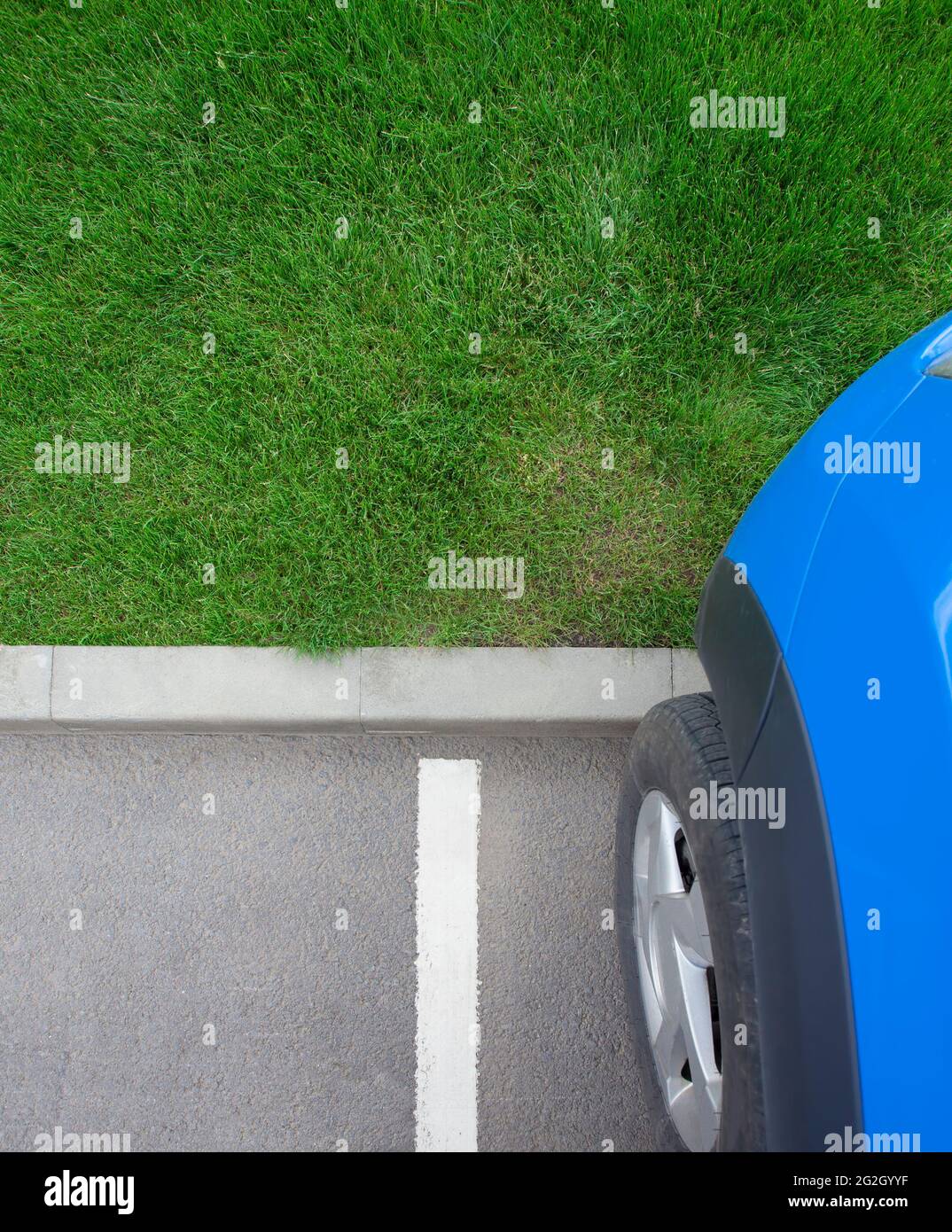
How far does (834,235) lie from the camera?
3098 mm

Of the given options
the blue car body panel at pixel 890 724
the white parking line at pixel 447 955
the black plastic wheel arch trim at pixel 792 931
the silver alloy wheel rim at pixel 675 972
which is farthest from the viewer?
the white parking line at pixel 447 955

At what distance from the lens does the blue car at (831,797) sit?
4.40 feet

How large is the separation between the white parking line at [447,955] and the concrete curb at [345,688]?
10.5 inches

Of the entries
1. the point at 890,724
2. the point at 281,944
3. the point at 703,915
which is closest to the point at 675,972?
the point at 703,915

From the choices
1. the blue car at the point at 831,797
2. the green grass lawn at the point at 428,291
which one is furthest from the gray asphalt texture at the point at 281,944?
the blue car at the point at 831,797

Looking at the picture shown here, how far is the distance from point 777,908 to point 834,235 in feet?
8.90

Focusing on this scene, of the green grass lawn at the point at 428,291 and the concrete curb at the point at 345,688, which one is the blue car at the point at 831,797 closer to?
the concrete curb at the point at 345,688

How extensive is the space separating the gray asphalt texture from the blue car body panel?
4.59 ft

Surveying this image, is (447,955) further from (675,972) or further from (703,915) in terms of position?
(703,915)

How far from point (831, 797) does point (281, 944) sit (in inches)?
79.4

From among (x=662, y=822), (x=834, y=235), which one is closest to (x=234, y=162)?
(x=834, y=235)

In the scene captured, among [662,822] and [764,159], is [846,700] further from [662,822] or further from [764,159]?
[764,159]

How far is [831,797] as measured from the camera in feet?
4.91

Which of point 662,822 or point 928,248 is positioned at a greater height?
point 928,248
